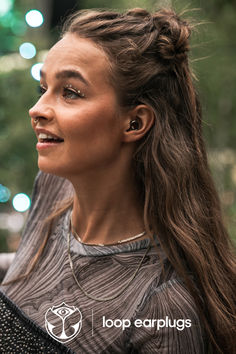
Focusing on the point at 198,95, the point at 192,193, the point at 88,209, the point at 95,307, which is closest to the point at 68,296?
the point at 95,307

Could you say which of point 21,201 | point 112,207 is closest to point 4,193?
point 21,201

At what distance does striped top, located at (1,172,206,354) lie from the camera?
107 cm

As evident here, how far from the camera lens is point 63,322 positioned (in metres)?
1.14

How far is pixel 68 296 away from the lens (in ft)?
3.88

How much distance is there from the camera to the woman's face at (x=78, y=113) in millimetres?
1097

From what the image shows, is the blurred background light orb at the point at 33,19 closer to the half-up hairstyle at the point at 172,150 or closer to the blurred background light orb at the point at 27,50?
the blurred background light orb at the point at 27,50

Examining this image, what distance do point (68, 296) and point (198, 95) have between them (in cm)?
55

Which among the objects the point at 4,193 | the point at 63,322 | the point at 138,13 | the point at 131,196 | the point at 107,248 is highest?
the point at 138,13

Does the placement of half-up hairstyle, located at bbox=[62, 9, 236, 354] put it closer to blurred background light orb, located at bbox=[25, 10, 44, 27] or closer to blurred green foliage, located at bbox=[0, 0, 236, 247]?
blurred background light orb, located at bbox=[25, 10, 44, 27]

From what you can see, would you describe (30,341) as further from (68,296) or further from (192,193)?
(192,193)

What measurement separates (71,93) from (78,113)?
6cm

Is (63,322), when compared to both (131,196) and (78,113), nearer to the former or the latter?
(131,196)

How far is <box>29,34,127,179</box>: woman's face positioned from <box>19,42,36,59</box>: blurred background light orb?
1263 mm

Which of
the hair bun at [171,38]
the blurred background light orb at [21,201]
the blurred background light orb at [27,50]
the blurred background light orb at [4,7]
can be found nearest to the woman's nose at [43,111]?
the hair bun at [171,38]
